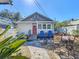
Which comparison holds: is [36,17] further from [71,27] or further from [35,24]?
[71,27]

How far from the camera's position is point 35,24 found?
101ft

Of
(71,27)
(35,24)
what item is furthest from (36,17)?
(71,27)

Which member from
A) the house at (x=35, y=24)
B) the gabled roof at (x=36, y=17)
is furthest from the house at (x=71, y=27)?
the gabled roof at (x=36, y=17)

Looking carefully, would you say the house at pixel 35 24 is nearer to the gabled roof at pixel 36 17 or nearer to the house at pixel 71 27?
the gabled roof at pixel 36 17

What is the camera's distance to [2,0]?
212 inches

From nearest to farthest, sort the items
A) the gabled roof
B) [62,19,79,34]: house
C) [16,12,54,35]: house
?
[62,19,79,34]: house < [16,12,54,35]: house < the gabled roof

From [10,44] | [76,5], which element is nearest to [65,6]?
[76,5]

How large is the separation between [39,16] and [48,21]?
1.78 metres

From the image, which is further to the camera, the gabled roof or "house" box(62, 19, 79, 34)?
the gabled roof

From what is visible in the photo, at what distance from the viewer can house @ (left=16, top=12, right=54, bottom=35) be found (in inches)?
1181

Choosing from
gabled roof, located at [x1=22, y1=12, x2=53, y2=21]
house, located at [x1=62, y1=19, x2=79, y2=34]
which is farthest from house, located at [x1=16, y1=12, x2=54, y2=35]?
house, located at [x1=62, y1=19, x2=79, y2=34]

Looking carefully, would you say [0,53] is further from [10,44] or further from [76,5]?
[76,5]

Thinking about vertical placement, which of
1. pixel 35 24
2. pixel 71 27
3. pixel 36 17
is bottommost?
pixel 71 27

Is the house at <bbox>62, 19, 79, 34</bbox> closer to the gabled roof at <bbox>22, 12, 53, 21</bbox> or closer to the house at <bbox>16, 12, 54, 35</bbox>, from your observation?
the house at <bbox>16, 12, 54, 35</bbox>
